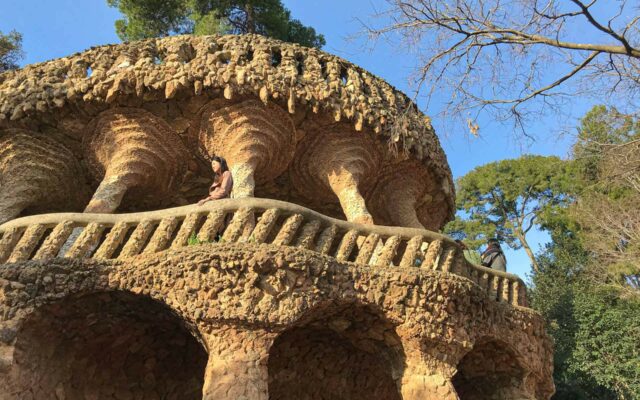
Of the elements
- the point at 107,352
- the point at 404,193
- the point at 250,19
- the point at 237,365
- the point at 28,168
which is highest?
the point at 250,19

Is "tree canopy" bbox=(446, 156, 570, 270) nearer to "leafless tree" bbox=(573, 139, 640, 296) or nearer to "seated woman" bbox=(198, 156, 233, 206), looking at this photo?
"leafless tree" bbox=(573, 139, 640, 296)

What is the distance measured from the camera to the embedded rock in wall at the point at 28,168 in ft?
21.5

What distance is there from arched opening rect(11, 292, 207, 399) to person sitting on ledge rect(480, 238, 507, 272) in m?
3.46

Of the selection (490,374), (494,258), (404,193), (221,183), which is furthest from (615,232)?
(221,183)

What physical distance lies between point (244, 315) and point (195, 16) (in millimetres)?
9055

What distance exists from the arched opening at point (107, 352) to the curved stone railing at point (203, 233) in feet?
1.45

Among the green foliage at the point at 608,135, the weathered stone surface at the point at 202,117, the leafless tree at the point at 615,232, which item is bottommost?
the weathered stone surface at the point at 202,117

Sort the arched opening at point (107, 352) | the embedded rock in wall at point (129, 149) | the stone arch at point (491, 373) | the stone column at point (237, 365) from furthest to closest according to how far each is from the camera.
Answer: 1. the embedded rock in wall at point (129, 149)
2. the stone arch at point (491, 373)
3. the arched opening at point (107, 352)
4. the stone column at point (237, 365)

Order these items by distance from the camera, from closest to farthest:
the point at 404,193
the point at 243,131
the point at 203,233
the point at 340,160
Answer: the point at 203,233 < the point at 243,131 < the point at 340,160 < the point at 404,193

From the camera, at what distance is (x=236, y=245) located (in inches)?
178

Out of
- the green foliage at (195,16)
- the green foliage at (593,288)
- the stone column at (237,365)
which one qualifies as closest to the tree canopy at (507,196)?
the green foliage at (593,288)

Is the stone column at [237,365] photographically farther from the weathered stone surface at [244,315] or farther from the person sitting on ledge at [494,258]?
the person sitting on ledge at [494,258]

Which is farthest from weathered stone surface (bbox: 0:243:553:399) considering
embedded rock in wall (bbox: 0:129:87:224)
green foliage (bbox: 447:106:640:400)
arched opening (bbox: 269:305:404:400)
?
green foliage (bbox: 447:106:640:400)

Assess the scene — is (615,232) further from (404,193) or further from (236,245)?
(236,245)
